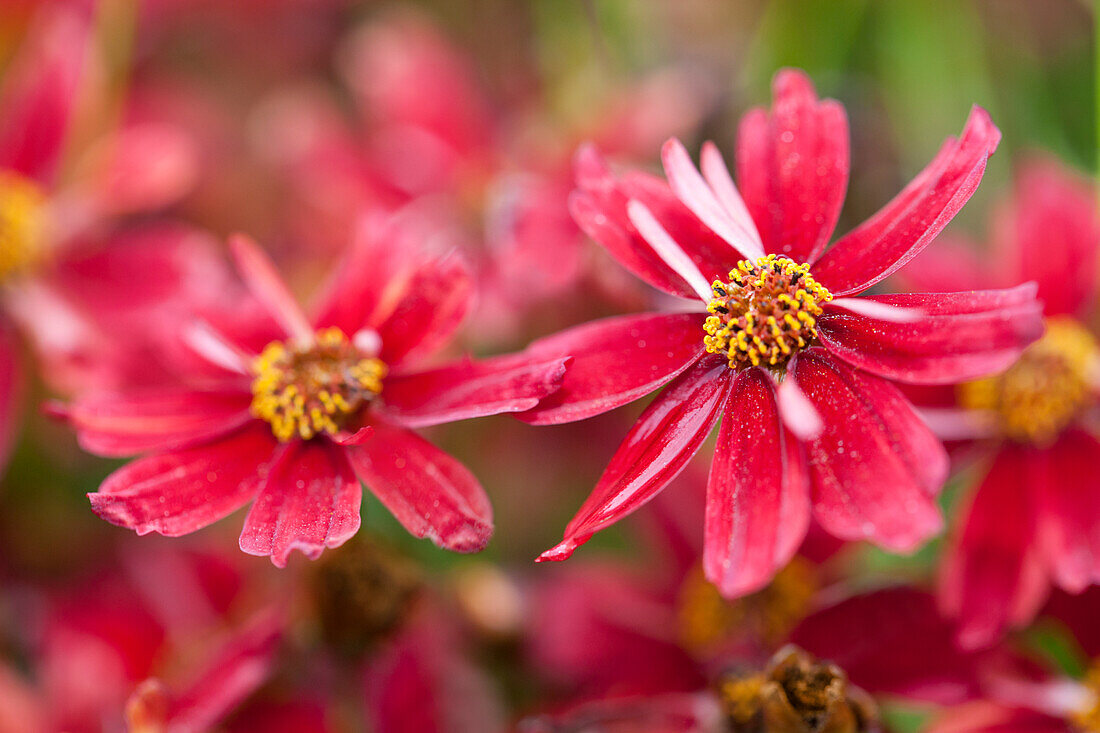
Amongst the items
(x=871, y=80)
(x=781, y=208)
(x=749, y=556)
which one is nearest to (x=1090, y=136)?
(x=871, y=80)

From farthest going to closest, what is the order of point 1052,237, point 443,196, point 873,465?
point 443,196, point 1052,237, point 873,465

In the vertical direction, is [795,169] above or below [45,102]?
below

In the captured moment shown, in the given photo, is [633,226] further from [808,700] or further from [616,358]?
[808,700]

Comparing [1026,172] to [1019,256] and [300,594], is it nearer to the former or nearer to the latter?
A: [1019,256]

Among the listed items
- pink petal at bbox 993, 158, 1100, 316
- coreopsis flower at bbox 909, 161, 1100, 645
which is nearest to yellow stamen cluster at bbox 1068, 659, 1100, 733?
coreopsis flower at bbox 909, 161, 1100, 645

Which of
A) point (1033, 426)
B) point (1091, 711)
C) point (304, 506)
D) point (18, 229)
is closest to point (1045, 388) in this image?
point (1033, 426)

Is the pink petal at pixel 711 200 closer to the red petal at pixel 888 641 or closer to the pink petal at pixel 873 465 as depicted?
the pink petal at pixel 873 465

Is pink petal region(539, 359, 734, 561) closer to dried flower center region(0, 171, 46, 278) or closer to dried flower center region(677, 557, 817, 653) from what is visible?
dried flower center region(677, 557, 817, 653)
